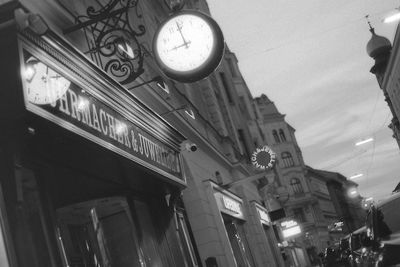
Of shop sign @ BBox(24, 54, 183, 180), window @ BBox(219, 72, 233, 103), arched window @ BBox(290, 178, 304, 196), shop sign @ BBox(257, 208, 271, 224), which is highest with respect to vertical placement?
window @ BBox(219, 72, 233, 103)

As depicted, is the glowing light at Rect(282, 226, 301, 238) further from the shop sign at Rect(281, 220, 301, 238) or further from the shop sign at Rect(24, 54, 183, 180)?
the shop sign at Rect(24, 54, 183, 180)

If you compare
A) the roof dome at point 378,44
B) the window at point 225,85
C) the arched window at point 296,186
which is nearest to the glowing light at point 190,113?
the window at point 225,85

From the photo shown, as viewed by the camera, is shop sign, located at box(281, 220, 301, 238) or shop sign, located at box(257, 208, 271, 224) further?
shop sign, located at box(281, 220, 301, 238)

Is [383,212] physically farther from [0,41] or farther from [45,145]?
[0,41]

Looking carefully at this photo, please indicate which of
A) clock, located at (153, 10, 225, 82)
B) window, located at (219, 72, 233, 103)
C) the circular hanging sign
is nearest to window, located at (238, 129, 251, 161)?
the circular hanging sign

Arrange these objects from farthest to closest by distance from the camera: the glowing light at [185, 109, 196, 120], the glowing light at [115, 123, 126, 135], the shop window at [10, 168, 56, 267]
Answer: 1. the glowing light at [185, 109, 196, 120]
2. the glowing light at [115, 123, 126, 135]
3. the shop window at [10, 168, 56, 267]

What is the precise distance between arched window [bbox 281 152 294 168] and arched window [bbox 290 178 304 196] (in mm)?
2017

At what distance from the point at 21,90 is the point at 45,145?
119 centimetres

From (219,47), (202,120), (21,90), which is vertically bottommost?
(21,90)

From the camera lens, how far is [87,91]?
14.7 feet

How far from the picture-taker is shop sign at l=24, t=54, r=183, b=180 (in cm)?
362

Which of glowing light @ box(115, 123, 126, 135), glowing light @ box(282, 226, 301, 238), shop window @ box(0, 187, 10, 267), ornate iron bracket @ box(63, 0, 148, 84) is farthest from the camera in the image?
glowing light @ box(282, 226, 301, 238)

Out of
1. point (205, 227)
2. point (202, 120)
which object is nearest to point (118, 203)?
point (205, 227)

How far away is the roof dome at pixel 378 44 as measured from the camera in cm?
4244
